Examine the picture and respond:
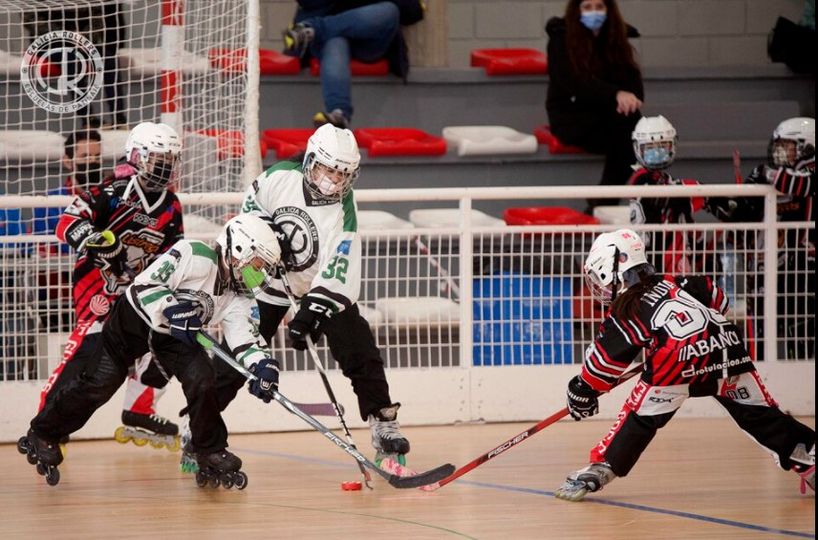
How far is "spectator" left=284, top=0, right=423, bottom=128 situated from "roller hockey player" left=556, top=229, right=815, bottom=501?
10.0ft

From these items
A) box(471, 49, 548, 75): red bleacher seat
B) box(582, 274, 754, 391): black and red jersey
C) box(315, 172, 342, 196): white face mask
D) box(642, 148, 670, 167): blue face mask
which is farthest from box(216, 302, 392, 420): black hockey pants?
box(471, 49, 548, 75): red bleacher seat

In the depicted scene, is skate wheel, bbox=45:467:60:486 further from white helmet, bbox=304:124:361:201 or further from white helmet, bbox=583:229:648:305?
white helmet, bbox=583:229:648:305

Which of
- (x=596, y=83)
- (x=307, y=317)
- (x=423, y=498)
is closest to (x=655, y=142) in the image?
(x=596, y=83)

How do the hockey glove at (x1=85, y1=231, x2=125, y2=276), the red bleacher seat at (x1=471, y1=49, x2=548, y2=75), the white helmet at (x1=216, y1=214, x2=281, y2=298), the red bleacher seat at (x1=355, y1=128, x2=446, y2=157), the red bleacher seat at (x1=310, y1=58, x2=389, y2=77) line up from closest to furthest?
1. the white helmet at (x1=216, y1=214, x2=281, y2=298)
2. the hockey glove at (x1=85, y1=231, x2=125, y2=276)
3. the red bleacher seat at (x1=355, y1=128, x2=446, y2=157)
4. the red bleacher seat at (x1=310, y1=58, x2=389, y2=77)
5. the red bleacher seat at (x1=471, y1=49, x2=548, y2=75)

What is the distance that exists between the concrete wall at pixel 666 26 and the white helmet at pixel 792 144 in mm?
3302

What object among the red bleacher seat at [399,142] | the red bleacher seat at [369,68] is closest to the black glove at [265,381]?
the red bleacher seat at [399,142]

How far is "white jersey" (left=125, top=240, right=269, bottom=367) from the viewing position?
4.91 metres

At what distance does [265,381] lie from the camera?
489 centimetres

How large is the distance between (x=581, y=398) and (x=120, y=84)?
117 inches

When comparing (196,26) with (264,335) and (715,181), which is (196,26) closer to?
(264,335)

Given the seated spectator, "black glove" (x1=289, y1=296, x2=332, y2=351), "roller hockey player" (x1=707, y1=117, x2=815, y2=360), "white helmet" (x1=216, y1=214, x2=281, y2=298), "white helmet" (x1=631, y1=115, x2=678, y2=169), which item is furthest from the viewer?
"white helmet" (x1=631, y1=115, x2=678, y2=169)

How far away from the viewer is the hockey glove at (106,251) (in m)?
→ 5.38

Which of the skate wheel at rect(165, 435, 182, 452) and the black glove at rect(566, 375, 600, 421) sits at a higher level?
the black glove at rect(566, 375, 600, 421)

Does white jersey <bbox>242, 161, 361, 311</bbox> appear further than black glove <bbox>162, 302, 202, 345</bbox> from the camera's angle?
Yes
